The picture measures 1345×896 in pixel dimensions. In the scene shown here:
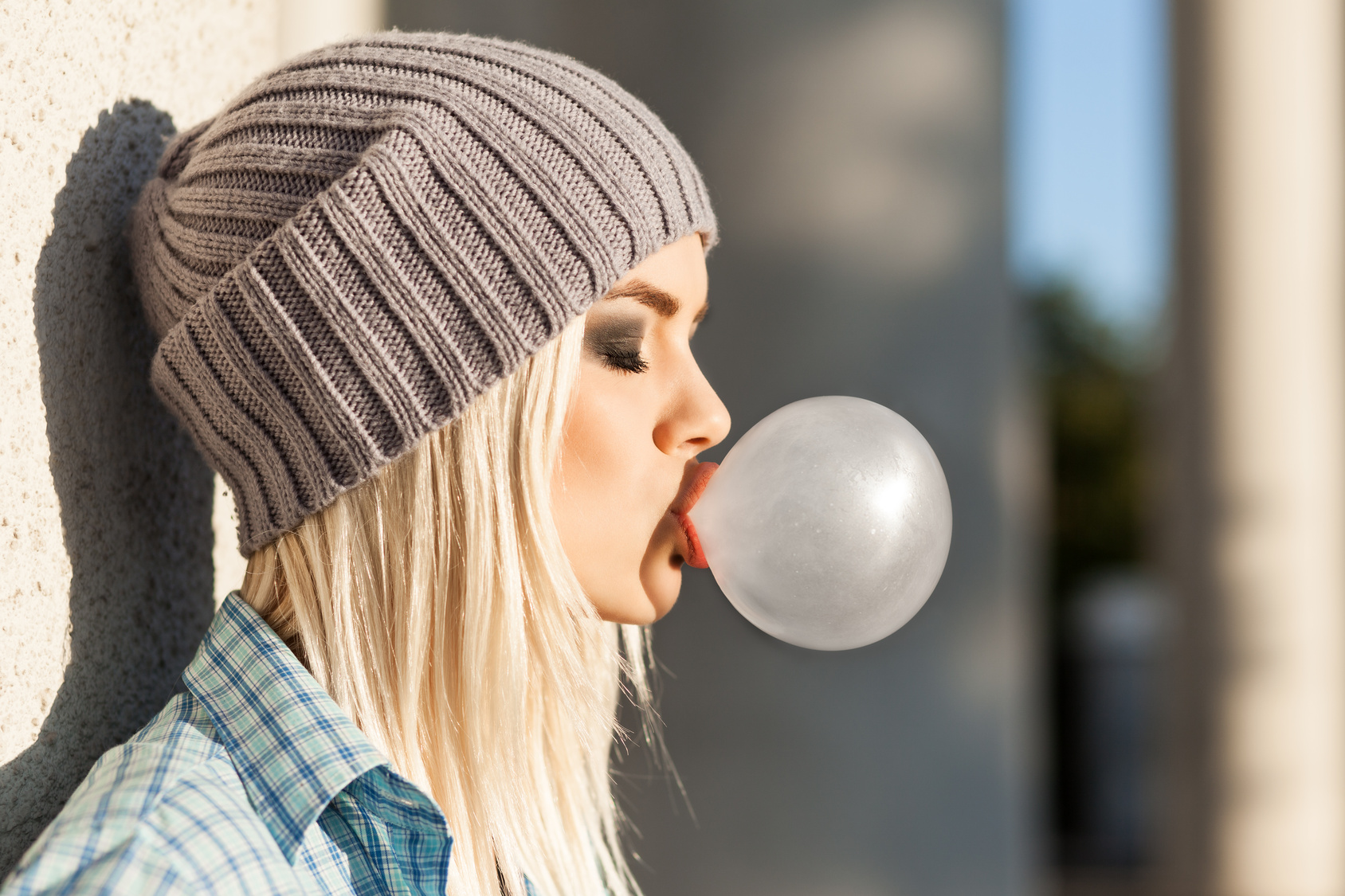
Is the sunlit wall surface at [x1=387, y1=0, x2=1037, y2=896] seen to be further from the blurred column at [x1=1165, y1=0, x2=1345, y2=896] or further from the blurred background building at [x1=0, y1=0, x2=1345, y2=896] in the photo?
the blurred column at [x1=1165, y1=0, x2=1345, y2=896]

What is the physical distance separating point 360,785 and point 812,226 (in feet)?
6.62

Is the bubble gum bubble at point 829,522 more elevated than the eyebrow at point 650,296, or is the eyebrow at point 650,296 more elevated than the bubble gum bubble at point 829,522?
the eyebrow at point 650,296

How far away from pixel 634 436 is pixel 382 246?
0.37 metres

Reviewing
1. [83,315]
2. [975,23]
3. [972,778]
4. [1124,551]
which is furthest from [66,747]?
[1124,551]

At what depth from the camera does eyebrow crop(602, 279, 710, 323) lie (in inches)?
56.1

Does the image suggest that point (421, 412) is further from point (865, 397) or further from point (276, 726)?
point (865, 397)

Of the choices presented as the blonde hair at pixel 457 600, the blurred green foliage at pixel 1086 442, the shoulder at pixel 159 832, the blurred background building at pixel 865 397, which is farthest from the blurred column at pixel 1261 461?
the blurred green foliage at pixel 1086 442

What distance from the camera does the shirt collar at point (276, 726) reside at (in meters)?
1.24

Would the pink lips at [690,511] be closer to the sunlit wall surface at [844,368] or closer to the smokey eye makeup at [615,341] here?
the smokey eye makeup at [615,341]

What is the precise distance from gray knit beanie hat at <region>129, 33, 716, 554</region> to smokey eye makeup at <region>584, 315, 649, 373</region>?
6 centimetres

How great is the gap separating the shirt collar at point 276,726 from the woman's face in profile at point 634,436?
0.35m

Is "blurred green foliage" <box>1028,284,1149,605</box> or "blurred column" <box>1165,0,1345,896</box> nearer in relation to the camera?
"blurred column" <box>1165,0,1345,896</box>

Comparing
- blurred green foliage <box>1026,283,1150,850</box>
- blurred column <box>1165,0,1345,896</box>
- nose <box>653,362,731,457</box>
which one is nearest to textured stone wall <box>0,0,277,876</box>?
nose <box>653,362,731,457</box>

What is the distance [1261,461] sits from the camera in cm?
530
